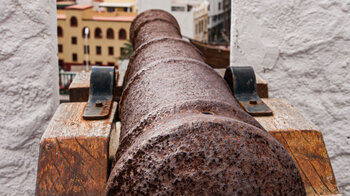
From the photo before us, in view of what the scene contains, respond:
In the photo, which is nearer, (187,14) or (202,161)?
(202,161)

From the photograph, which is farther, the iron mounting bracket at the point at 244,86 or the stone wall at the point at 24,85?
the stone wall at the point at 24,85

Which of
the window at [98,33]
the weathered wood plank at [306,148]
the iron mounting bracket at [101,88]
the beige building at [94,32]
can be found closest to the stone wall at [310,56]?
the weathered wood plank at [306,148]

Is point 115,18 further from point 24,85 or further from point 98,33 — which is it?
point 24,85

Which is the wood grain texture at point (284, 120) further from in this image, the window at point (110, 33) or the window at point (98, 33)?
the window at point (98, 33)

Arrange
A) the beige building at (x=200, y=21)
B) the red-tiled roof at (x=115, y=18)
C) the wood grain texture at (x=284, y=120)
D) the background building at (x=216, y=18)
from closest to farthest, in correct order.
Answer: the wood grain texture at (x=284, y=120) → the beige building at (x=200, y=21) → the red-tiled roof at (x=115, y=18) → the background building at (x=216, y=18)

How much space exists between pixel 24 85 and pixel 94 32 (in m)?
21.4

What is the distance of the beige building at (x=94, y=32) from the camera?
73.0 feet

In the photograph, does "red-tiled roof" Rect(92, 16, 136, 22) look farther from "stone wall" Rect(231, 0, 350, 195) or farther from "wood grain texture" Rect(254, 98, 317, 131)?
"wood grain texture" Rect(254, 98, 317, 131)

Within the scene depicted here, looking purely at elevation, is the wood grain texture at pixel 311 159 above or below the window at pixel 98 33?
above

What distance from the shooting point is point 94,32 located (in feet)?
74.7

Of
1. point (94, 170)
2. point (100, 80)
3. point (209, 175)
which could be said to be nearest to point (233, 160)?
point (209, 175)

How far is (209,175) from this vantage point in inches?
→ 31.5

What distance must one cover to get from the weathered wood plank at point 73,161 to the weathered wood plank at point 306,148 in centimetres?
59

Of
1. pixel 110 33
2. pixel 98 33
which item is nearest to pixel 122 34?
pixel 110 33
